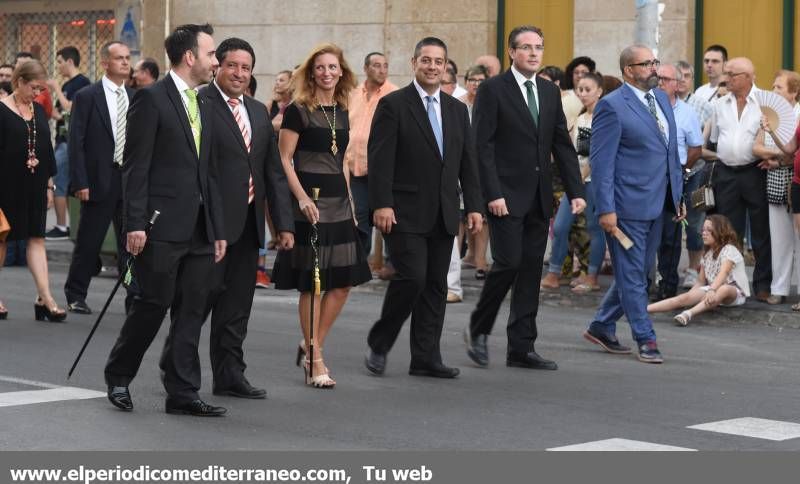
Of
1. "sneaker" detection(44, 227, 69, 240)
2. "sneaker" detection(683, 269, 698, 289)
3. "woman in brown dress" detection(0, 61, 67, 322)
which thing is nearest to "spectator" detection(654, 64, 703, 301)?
"sneaker" detection(683, 269, 698, 289)

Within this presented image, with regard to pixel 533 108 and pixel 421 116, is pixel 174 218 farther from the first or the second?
pixel 533 108

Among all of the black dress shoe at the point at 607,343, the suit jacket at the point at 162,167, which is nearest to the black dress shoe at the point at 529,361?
the black dress shoe at the point at 607,343

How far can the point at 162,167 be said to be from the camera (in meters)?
8.66

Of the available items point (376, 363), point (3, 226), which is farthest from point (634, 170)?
point (3, 226)

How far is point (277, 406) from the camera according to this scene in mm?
9211

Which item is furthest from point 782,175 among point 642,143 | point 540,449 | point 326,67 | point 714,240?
point 540,449

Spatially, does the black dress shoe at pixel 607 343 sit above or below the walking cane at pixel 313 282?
below

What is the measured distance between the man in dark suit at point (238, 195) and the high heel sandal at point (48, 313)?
3.57 metres

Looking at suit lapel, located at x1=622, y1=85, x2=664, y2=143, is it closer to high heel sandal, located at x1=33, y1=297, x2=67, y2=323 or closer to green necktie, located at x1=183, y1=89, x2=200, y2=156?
green necktie, located at x1=183, y1=89, x2=200, y2=156

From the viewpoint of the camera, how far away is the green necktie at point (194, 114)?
8.80 m

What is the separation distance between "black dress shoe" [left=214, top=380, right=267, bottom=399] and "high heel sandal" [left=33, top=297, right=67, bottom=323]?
12.0ft

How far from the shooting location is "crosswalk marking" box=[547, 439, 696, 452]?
316 inches

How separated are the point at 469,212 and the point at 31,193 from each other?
4.35 meters

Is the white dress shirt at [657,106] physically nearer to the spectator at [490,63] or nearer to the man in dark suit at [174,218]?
the man in dark suit at [174,218]
